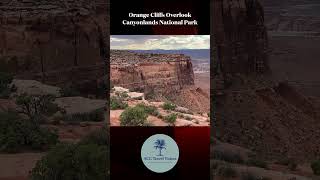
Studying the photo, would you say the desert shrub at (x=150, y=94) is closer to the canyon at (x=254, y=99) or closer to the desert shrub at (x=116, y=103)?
the desert shrub at (x=116, y=103)

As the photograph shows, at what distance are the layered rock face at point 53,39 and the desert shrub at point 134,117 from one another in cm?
1590

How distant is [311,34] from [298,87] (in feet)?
19.0

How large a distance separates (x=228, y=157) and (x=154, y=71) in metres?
7.58

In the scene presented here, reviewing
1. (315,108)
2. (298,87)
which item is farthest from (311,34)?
(315,108)

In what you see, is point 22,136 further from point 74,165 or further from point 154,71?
point 154,71

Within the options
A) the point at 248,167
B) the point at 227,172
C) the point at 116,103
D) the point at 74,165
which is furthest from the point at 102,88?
the point at 116,103

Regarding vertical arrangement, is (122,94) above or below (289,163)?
above

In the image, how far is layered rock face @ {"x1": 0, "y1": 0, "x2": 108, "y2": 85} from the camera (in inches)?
895

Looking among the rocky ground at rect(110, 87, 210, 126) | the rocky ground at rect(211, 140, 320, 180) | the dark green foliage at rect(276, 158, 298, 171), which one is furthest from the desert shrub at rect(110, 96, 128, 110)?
the dark green foliage at rect(276, 158, 298, 171)

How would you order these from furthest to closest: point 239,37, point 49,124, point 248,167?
point 239,37
point 49,124
point 248,167

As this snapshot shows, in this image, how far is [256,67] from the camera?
23.5m

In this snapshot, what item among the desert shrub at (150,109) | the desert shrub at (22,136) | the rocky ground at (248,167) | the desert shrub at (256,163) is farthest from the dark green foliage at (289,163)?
the desert shrub at (150,109)

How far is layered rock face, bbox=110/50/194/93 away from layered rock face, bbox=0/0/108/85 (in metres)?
14.7

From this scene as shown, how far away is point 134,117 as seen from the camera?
275 inches
